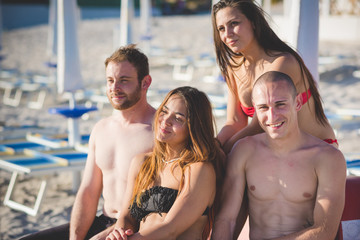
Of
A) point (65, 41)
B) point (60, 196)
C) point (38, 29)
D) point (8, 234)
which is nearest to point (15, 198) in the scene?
point (60, 196)

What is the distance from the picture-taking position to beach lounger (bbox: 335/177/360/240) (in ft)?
8.27

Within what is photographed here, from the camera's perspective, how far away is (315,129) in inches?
105

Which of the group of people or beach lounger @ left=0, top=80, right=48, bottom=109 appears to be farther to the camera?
beach lounger @ left=0, top=80, right=48, bottom=109

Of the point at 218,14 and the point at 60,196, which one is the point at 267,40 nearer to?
the point at 218,14

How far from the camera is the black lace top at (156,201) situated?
2.30 meters

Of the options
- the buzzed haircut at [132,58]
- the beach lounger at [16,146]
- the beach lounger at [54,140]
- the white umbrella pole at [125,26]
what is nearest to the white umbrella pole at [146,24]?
the white umbrella pole at [125,26]

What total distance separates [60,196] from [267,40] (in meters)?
3.44

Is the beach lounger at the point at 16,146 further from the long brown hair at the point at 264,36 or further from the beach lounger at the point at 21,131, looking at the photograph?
Result: the long brown hair at the point at 264,36

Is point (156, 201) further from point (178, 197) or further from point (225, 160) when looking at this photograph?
point (225, 160)

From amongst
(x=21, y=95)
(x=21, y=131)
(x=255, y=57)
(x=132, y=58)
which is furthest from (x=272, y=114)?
(x=21, y=95)

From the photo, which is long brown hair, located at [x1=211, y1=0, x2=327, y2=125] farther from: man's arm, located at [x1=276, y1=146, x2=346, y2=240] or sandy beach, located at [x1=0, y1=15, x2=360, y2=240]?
sandy beach, located at [x1=0, y1=15, x2=360, y2=240]

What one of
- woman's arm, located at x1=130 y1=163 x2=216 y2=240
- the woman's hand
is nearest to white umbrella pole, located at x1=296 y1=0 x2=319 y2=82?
woman's arm, located at x1=130 y1=163 x2=216 y2=240

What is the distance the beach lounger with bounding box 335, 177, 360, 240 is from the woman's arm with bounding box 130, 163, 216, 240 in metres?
0.82

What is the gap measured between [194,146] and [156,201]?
1.11ft
